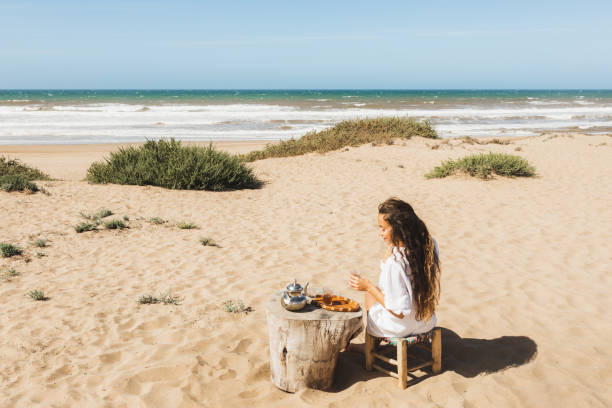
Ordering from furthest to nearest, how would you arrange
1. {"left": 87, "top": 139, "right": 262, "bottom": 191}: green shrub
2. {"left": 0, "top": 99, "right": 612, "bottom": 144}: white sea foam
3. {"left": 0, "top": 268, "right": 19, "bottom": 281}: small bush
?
1. {"left": 0, "top": 99, "right": 612, "bottom": 144}: white sea foam
2. {"left": 87, "top": 139, "right": 262, "bottom": 191}: green shrub
3. {"left": 0, "top": 268, "right": 19, "bottom": 281}: small bush

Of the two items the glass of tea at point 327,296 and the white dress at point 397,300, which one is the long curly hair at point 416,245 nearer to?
the white dress at point 397,300

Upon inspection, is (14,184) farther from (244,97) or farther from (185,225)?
(244,97)

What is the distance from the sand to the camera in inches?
140

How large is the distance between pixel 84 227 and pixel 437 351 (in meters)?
6.16

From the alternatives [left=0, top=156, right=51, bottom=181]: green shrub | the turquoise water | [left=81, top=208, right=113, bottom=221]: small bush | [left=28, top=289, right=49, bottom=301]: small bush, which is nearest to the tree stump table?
[left=28, top=289, right=49, bottom=301]: small bush

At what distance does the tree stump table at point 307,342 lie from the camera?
332 centimetres

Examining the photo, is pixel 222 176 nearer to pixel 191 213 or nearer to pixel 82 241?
pixel 191 213

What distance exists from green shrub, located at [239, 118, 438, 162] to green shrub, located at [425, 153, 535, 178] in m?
5.53

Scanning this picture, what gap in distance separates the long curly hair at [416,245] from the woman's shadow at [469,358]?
700mm

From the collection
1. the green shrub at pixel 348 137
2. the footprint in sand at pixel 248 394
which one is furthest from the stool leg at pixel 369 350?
the green shrub at pixel 348 137

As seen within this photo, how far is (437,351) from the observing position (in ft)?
12.0

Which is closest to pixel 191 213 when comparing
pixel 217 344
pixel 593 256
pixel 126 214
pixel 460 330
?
pixel 126 214

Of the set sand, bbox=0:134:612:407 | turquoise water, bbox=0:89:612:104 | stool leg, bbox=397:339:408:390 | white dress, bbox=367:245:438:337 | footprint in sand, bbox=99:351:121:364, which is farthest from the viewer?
turquoise water, bbox=0:89:612:104

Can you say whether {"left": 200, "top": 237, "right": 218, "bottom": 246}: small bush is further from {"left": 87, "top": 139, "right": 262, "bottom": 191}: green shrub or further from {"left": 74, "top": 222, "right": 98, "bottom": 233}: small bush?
{"left": 87, "top": 139, "right": 262, "bottom": 191}: green shrub
